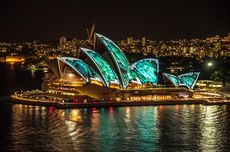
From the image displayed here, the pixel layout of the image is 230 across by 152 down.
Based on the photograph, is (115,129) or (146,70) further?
(146,70)

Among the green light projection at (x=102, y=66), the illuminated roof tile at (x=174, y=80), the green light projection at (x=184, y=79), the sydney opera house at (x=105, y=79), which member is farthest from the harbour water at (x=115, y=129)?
the green light projection at (x=184, y=79)

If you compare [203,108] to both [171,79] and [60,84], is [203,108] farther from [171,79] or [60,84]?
[60,84]

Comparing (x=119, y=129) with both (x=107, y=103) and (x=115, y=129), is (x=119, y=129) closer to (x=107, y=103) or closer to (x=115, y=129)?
(x=115, y=129)

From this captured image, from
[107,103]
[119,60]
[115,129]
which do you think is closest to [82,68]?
[119,60]

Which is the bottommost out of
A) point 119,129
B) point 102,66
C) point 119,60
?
point 119,129

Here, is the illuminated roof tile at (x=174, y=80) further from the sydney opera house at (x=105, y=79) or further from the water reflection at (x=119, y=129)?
the water reflection at (x=119, y=129)
